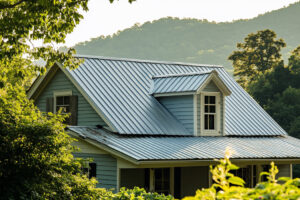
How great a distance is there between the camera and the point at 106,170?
18375 millimetres

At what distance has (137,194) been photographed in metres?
11.6

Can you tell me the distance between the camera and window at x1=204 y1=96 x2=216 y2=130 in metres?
22.4

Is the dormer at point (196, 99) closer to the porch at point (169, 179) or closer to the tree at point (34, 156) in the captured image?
the porch at point (169, 179)

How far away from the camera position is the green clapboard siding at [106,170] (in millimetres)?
18109

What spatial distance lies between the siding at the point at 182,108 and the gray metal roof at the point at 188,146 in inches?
30.0

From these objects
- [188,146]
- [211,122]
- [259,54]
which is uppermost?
[259,54]

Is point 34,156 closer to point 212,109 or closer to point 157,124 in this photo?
point 157,124

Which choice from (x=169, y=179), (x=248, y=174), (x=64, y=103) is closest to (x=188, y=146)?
(x=169, y=179)

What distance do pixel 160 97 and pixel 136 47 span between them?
103m

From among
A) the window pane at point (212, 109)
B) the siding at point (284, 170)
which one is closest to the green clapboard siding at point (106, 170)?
the window pane at point (212, 109)

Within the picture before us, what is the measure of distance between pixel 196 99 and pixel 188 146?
9.63 ft

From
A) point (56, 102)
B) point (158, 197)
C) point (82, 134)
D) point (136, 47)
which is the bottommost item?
point (158, 197)

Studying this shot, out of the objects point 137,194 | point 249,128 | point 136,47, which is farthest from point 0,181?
point 136,47

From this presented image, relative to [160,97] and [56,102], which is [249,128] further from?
[56,102]
